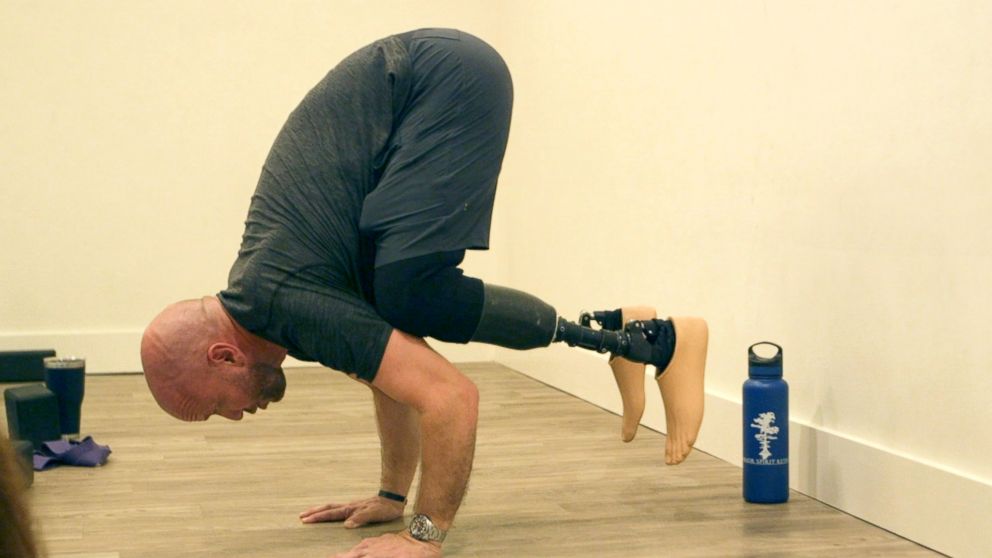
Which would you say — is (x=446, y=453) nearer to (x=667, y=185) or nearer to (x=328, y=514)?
(x=328, y=514)

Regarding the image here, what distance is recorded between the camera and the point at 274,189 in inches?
81.0

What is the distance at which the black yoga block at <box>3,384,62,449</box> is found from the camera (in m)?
2.89

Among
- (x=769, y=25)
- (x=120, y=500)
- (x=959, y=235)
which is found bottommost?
(x=120, y=500)

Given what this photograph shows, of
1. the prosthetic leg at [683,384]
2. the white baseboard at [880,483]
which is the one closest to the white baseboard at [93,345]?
the white baseboard at [880,483]

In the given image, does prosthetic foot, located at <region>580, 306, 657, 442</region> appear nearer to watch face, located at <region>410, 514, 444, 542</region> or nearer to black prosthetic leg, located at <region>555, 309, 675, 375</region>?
black prosthetic leg, located at <region>555, 309, 675, 375</region>

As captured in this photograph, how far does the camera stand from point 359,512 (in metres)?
2.27

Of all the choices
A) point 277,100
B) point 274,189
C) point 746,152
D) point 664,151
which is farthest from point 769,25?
point 277,100

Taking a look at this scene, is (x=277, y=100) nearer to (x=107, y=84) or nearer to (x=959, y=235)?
(x=107, y=84)

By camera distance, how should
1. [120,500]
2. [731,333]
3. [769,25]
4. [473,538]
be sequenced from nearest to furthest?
[473,538] < [120,500] < [769,25] < [731,333]

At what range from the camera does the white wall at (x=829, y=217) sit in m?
2.05

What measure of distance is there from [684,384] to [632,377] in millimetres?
142

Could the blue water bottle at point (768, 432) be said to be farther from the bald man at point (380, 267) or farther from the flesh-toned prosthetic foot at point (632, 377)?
the bald man at point (380, 267)

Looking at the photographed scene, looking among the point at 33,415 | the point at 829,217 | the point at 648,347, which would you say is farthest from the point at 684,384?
the point at 33,415

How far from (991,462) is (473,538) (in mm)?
931
